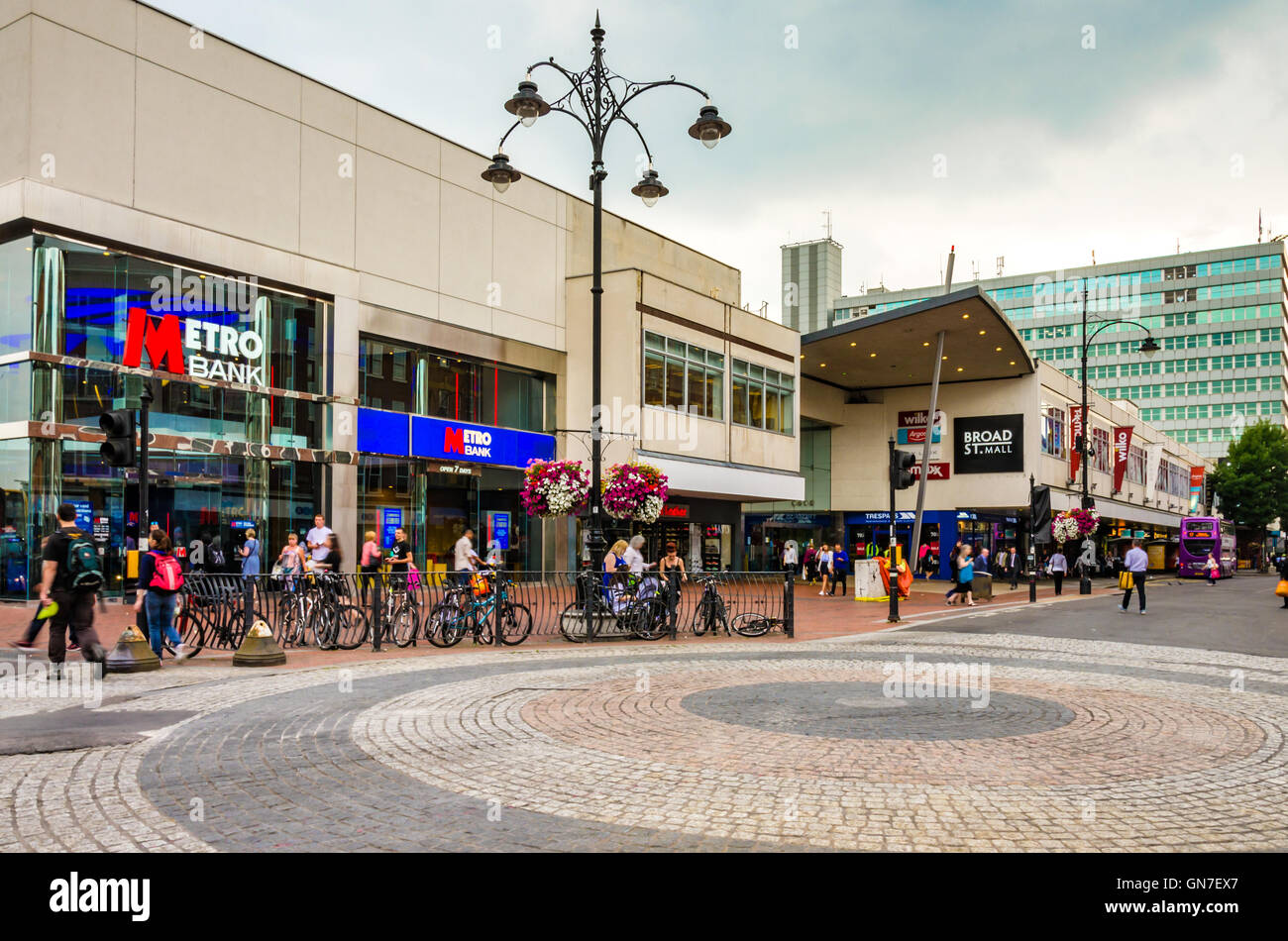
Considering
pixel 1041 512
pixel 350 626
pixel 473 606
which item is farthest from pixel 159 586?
pixel 1041 512

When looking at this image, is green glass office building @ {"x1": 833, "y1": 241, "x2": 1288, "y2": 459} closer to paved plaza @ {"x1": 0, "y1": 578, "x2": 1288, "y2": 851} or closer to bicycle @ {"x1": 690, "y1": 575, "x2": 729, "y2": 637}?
bicycle @ {"x1": 690, "y1": 575, "x2": 729, "y2": 637}

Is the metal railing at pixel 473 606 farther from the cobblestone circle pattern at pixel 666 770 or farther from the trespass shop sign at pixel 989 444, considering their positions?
the trespass shop sign at pixel 989 444

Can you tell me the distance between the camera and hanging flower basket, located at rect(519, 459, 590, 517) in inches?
823

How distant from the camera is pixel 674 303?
34188 millimetres

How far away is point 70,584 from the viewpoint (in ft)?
34.1

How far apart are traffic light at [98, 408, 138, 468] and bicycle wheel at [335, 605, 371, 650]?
3812 mm

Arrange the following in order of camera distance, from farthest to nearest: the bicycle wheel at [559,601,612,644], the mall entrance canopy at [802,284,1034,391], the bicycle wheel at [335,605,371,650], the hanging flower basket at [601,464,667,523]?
the mall entrance canopy at [802,284,1034,391]
the hanging flower basket at [601,464,667,523]
the bicycle wheel at [559,601,612,644]
the bicycle wheel at [335,605,371,650]

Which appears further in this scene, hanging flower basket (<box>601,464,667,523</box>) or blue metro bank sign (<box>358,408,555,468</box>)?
blue metro bank sign (<box>358,408,555,468</box>)

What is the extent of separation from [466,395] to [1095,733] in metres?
24.7

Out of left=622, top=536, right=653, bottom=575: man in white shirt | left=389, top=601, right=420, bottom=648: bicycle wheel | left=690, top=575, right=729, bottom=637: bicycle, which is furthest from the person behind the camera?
left=622, top=536, right=653, bottom=575: man in white shirt

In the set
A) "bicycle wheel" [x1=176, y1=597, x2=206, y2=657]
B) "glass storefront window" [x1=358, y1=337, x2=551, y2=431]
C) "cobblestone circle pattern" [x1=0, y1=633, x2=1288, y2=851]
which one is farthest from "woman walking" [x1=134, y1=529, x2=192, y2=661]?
"glass storefront window" [x1=358, y1=337, x2=551, y2=431]

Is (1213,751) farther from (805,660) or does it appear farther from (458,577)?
(458,577)

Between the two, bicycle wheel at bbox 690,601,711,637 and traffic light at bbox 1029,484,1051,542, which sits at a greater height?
traffic light at bbox 1029,484,1051,542

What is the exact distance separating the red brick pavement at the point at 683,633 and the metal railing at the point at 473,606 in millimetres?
231
